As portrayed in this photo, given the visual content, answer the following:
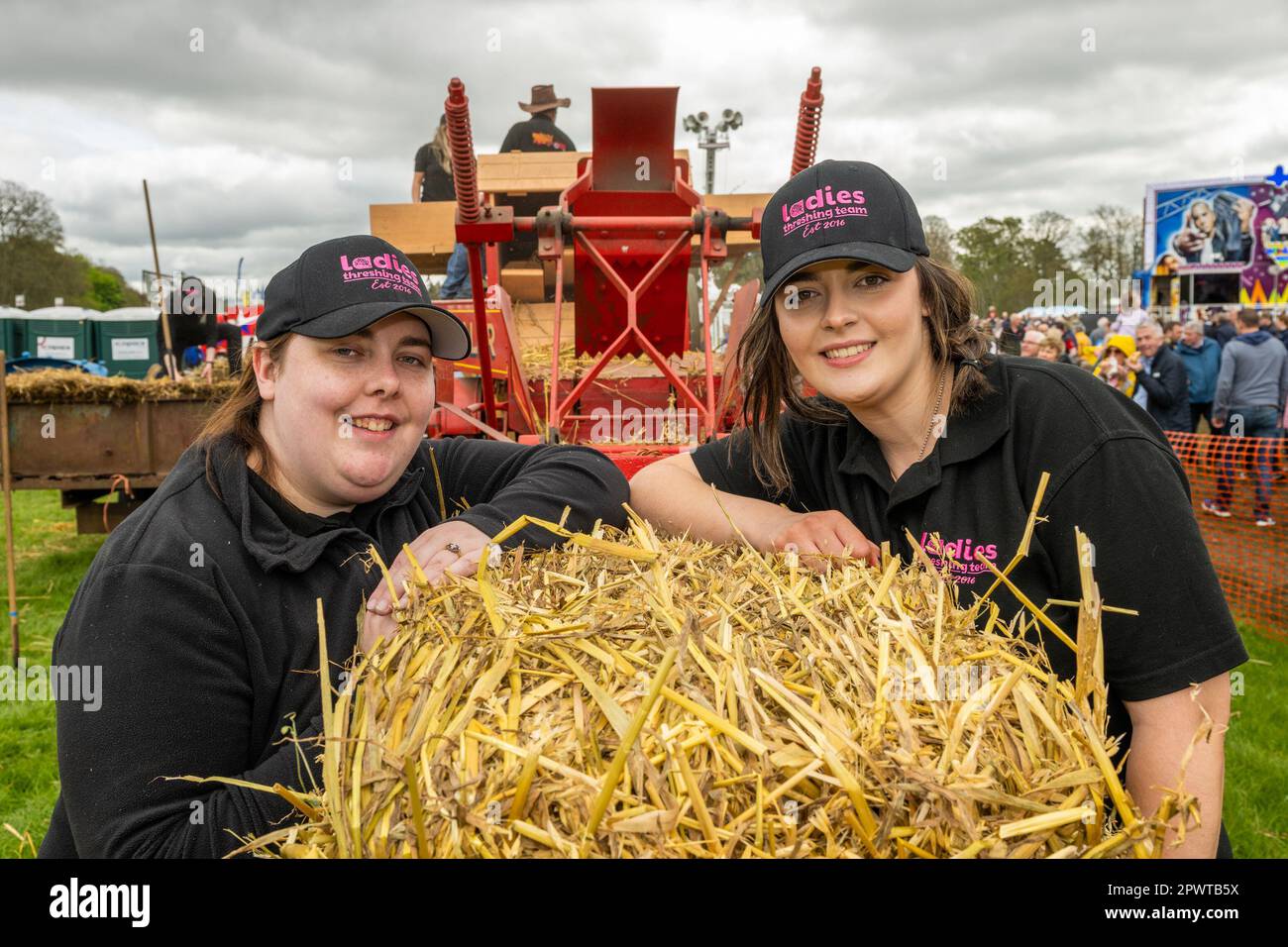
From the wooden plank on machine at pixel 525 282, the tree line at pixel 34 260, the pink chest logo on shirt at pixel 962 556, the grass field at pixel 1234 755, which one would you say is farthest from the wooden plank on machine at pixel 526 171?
the tree line at pixel 34 260

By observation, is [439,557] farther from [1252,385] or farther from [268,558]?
[1252,385]

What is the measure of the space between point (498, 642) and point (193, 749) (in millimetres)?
629

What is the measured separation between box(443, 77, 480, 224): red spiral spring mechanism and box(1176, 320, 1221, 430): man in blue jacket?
9606 millimetres

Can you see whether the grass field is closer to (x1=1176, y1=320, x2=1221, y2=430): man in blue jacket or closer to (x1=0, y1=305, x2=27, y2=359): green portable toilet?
(x1=1176, y1=320, x2=1221, y2=430): man in blue jacket

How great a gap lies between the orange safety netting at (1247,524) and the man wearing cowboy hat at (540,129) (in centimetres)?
705

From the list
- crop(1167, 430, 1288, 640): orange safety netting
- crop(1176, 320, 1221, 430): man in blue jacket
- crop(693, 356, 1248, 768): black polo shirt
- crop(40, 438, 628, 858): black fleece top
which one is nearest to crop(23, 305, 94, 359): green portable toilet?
crop(1176, 320, 1221, 430): man in blue jacket

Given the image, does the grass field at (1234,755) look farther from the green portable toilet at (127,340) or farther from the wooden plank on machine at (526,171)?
the green portable toilet at (127,340)

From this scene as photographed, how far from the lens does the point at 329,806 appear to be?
1.26 metres

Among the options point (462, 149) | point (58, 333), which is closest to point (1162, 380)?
point (462, 149)

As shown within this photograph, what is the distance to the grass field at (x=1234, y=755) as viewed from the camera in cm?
389

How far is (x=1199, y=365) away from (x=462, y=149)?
1012cm

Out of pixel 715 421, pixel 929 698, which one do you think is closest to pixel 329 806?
pixel 929 698

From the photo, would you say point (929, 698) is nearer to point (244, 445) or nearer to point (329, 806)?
point (329, 806)

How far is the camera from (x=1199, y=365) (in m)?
10.9
